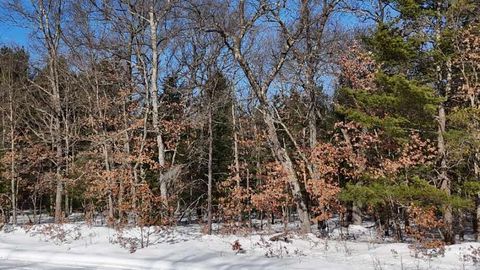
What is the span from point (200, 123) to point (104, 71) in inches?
217

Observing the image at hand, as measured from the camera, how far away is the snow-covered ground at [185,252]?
9.91m

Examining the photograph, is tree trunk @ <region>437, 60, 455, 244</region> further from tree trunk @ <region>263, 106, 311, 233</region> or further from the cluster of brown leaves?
the cluster of brown leaves

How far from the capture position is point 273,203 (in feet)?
58.2

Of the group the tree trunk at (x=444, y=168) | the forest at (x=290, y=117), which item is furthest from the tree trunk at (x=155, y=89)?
the tree trunk at (x=444, y=168)

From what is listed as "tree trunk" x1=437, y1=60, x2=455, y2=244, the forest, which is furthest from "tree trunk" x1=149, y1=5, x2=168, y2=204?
"tree trunk" x1=437, y1=60, x2=455, y2=244

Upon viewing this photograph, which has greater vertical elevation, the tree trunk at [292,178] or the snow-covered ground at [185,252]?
the tree trunk at [292,178]

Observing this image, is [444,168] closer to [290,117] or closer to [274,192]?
[274,192]

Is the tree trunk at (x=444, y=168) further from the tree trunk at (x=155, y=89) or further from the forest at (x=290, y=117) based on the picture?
the tree trunk at (x=155, y=89)

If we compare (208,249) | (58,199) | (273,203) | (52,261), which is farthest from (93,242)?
(58,199)

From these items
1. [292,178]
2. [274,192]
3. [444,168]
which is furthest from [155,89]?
[444,168]

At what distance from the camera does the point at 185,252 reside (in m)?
11.3

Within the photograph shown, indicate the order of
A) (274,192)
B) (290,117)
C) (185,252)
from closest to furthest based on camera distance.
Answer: (185,252) → (274,192) → (290,117)

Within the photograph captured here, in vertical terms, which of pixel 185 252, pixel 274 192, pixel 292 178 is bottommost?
pixel 185 252

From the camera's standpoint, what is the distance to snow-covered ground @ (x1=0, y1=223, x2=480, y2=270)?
9.91 m
